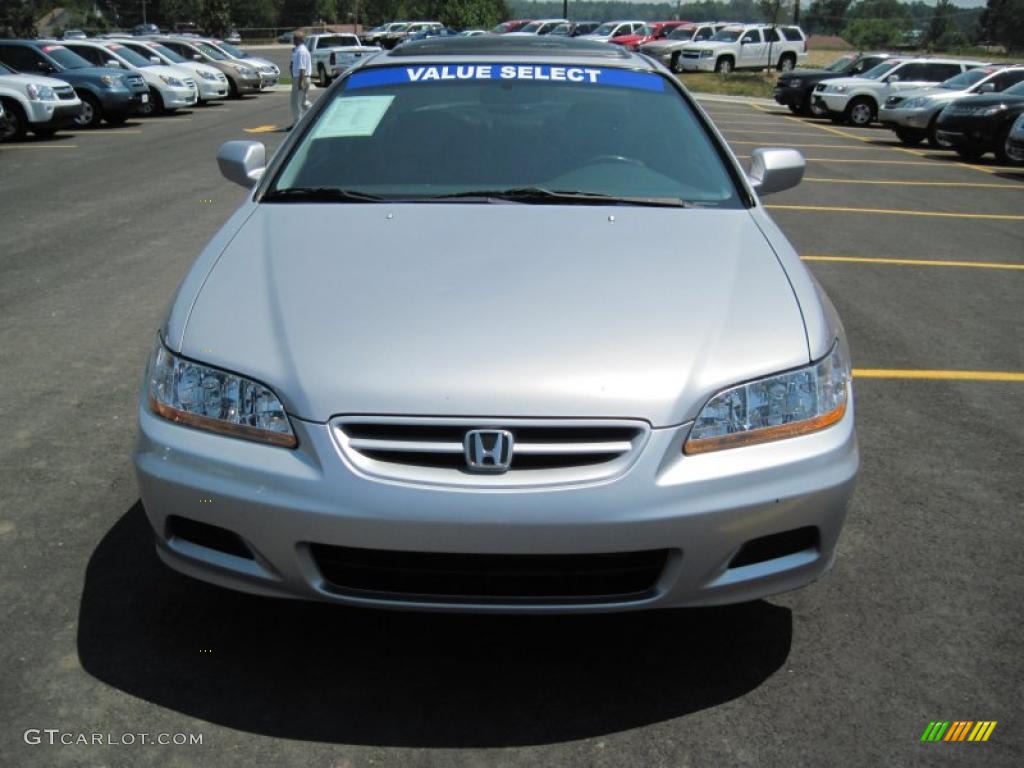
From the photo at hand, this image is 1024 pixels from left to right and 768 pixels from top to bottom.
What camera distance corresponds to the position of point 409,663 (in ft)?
9.87

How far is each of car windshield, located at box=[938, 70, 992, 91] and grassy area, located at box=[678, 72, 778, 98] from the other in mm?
12613

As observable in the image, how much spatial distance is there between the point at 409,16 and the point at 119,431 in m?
106

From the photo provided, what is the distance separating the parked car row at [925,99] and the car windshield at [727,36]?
1550 centimetres

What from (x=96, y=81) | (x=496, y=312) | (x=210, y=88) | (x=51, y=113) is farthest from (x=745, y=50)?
(x=496, y=312)

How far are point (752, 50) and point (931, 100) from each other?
24552 mm

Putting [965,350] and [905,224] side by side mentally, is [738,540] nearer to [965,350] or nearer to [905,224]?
[965,350]

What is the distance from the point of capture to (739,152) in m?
17.0

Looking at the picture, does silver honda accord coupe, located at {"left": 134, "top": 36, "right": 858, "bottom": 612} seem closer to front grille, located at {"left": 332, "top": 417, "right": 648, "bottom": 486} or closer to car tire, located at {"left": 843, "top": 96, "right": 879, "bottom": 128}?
front grille, located at {"left": 332, "top": 417, "right": 648, "bottom": 486}

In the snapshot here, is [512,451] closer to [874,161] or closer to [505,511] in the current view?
[505,511]

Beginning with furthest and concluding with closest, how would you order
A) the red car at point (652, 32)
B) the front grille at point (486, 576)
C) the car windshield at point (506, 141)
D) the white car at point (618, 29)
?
the white car at point (618, 29) → the red car at point (652, 32) → the car windshield at point (506, 141) → the front grille at point (486, 576)

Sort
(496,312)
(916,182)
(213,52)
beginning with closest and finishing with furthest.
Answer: (496,312) → (916,182) → (213,52)

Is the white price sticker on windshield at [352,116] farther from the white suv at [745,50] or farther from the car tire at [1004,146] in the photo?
the white suv at [745,50]

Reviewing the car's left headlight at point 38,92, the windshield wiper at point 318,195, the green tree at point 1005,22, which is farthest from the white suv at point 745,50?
the green tree at point 1005,22

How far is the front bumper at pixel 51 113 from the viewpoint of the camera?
55.0ft
